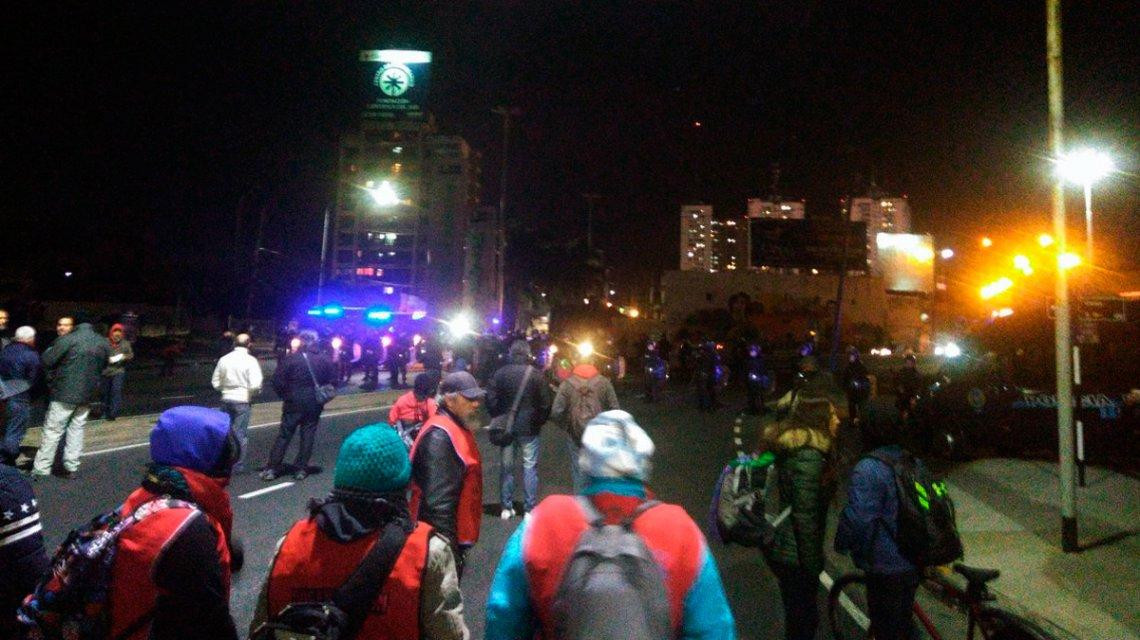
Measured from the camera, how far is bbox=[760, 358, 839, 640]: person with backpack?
13.8ft

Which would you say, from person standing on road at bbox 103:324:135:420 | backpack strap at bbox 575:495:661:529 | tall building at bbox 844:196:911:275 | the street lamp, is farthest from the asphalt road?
tall building at bbox 844:196:911:275

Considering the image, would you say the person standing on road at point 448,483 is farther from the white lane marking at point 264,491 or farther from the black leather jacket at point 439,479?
the white lane marking at point 264,491

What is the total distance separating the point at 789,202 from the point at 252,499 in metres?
115

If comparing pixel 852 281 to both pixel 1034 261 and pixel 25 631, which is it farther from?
pixel 25 631

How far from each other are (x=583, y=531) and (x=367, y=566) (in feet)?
2.32

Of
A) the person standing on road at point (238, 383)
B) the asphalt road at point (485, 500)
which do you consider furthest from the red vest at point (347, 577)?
the person standing on road at point (238, 383)

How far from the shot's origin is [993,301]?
18719mm

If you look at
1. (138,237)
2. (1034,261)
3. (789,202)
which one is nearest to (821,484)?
(1034,261)

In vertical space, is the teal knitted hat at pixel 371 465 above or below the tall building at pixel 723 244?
below

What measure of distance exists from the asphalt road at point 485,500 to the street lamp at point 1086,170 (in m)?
5.04

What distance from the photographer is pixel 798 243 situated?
37.5 m

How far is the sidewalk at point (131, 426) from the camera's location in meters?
11.0

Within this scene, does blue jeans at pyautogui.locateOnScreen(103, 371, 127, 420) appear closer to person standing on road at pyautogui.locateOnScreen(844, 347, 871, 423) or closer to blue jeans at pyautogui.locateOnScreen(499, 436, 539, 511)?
blue jeans at pyautogui.locateOnScreen(499, 436, 539, 511)

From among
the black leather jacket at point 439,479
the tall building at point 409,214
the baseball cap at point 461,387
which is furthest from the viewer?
the tall building at point 409,214
